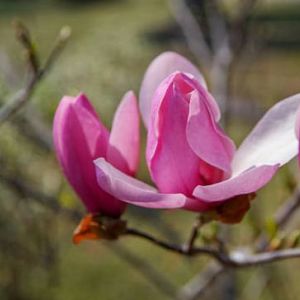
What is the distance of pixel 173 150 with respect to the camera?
2.47 ft

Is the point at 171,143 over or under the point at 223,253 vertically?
over

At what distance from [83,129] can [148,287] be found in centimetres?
293

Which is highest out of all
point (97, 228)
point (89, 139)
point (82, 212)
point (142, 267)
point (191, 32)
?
point (89, 139)

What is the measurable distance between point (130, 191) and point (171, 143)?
2.5 inches

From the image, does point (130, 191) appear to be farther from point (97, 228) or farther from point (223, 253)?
point (223, 253)

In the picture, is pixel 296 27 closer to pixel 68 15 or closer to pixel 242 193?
pixel 68 15

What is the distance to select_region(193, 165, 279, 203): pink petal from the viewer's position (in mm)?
708

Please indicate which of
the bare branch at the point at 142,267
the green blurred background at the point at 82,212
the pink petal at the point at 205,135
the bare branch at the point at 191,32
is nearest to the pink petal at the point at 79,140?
the pink petal at the point at 205,135

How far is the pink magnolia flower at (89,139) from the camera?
79 cm

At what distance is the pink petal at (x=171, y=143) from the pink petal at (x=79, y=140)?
63mm

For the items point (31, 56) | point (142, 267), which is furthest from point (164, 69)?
point (142, 267)

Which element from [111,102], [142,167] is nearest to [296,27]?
[142,167]

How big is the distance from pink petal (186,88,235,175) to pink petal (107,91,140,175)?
0.08 m

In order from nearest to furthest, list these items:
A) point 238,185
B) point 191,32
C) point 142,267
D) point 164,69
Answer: point 238,185
point 164,69
point 142,267
point 191,32
